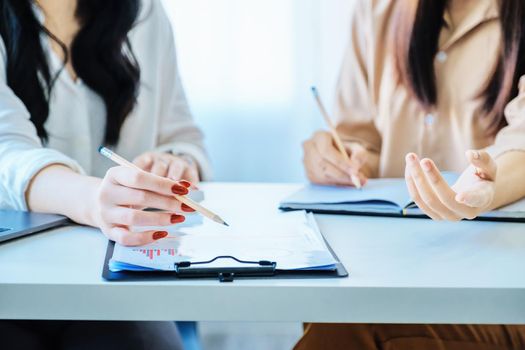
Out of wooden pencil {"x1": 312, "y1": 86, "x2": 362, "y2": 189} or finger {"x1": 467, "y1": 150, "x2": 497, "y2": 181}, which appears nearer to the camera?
finger {"x1": 467, "y1": 150, "x2": 497, "y2": 181}

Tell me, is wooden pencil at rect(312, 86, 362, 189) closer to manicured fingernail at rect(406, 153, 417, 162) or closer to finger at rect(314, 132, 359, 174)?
finger at rect(314, 132, 359, 174)

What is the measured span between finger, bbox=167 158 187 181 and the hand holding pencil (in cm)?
20

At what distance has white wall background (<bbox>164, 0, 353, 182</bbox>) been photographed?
1.65 m

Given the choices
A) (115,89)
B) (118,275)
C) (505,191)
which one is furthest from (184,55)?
(118,275)

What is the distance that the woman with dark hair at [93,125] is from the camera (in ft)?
2.19

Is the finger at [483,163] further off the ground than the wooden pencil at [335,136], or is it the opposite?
the finger at [483,163]

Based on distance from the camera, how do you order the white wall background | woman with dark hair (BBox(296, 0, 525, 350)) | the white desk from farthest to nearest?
the white wall background → woman with dark hair (BBox(296, 0, 525, 350)) → the white desk

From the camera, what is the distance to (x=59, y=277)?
535mm

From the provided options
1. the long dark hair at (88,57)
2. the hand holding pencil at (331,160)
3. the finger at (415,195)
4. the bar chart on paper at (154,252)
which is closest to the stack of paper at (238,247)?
the bar chart on paper at (154,252)

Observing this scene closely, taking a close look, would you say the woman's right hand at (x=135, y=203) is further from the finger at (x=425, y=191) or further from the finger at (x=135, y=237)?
the finger at (x=425, y=191)

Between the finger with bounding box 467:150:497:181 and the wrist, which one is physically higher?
the finger with bounding box 467:150:497:181

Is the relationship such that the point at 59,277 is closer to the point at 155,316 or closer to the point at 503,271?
the point at 155,316

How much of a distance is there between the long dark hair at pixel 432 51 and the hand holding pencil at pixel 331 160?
0.64 feet

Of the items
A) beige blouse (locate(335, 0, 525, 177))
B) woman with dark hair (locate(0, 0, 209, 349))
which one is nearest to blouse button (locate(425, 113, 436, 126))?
beige blouse (locate(335, 0, 525, 177))
